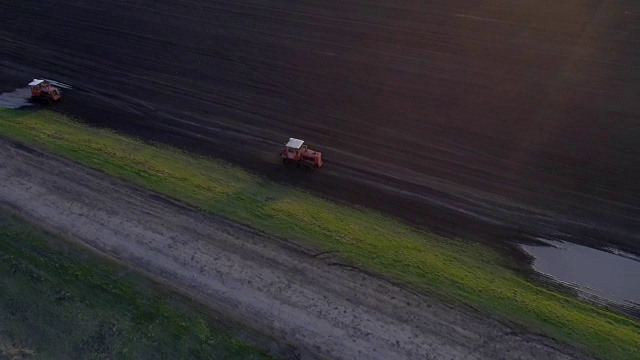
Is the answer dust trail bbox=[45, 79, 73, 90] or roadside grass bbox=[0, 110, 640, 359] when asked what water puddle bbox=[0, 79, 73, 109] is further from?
roadside grass bbox=[0, 110, 640, 359]

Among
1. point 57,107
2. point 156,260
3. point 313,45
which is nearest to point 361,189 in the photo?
point 156,260

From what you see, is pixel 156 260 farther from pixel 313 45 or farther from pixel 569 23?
pixel 569 23

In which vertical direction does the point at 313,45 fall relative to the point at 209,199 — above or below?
above

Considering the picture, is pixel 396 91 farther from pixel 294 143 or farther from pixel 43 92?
pixel 43 92

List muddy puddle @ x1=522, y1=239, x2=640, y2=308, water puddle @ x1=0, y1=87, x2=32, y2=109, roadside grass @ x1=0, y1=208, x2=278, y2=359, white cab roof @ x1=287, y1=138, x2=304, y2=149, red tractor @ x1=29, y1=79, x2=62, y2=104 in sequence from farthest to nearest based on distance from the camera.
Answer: water puddle @ x1=0, y1=87, x2=32, y2=109, red tractor @ x1=29, y1=79, x2=62, y2=104, white cab roof @ x1=287, y1=138, x2=304, y2=149, muddy puddle @ x1=522, y1=239, x2=640, y2=308, roadside grass @ x1=0, y1=208, x2=278, y2=359

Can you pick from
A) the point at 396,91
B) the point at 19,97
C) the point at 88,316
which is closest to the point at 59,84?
the point at 19,97

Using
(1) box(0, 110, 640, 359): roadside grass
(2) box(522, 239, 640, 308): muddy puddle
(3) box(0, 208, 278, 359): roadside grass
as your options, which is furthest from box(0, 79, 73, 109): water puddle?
(2) box(522, 239, 640, 308): muddy puddle

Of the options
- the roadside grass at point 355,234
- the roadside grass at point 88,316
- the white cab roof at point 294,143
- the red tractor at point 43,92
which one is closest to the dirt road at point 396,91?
the red tractor at point 43,92
